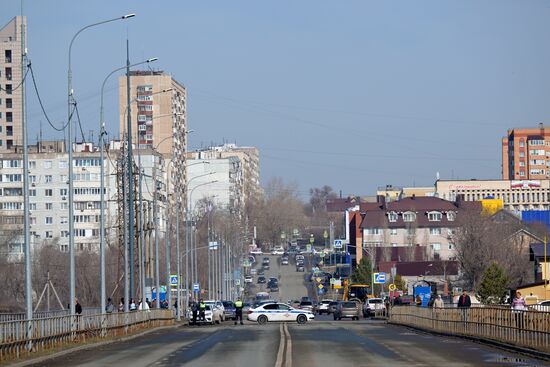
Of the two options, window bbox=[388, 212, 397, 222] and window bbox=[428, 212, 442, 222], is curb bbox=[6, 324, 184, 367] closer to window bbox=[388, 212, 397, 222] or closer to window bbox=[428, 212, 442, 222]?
window bbox=[388, 212, 397, 222]

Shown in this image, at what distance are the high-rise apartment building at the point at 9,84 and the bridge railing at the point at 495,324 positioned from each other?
4191 inches

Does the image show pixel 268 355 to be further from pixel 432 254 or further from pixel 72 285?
pixel 432 254

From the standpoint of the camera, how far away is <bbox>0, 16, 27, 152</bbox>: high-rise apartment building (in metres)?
153

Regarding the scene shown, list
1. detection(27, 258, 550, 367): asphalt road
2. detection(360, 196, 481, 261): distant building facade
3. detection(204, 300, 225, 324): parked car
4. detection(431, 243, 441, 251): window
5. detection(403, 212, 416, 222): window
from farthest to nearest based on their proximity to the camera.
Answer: detection(403, 212, 416, 222): window, detection(431, 243, 441, 251): window, detection(360, 196, 481, 261): distant building facade, detection(204, 300, 225, 324): parked car, detection(27, 258, 550, 367): asphalt road

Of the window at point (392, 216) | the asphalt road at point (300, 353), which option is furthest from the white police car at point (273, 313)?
the window at point (392, 216)

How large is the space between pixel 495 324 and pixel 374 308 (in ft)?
172

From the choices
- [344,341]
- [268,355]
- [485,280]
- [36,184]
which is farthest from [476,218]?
[268,355]

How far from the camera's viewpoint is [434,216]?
535 ft

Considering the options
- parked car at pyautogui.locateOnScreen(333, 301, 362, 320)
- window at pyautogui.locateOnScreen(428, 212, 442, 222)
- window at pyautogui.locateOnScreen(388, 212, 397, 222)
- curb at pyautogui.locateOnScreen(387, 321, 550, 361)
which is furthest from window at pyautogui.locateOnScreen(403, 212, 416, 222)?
curb at pyautogui.locateOnScreen(387, 321, 550, 361)

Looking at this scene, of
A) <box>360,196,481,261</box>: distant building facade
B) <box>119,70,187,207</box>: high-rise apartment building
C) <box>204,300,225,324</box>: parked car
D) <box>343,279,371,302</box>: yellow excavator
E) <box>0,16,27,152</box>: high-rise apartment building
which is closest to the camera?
<box>204,300,225,324</box>: parked car

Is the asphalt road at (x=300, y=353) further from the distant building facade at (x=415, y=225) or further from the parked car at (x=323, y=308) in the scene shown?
the distant building facade at (x=415, y=225)

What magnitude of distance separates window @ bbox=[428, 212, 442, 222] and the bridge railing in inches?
4240

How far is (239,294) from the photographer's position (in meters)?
157

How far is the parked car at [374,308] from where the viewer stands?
89.3 metres
